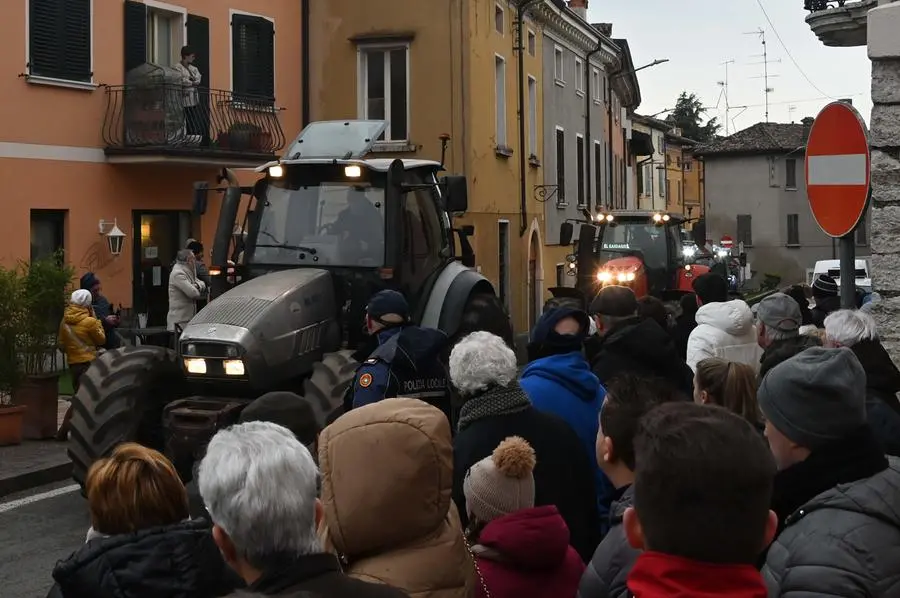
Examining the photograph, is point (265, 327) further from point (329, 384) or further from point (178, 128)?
point (178, 128)

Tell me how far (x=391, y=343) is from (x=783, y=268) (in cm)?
6231

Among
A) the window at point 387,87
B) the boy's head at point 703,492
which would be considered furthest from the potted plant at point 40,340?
the window at point 387,87

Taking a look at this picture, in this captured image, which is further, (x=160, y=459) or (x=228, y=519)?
(x=160, y=459)

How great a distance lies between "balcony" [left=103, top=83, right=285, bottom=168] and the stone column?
13.8 m

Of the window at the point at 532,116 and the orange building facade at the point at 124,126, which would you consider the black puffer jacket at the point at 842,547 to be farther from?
the window at the point at 532,116

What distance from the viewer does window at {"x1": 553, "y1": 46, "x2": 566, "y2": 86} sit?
32.4 metres

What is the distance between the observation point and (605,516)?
4809 mm

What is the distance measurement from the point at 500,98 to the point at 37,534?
Answer: 64.4 feet

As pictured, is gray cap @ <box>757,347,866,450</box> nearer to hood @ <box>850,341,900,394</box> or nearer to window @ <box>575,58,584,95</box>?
hood @ <box>850,341,900,394</box>

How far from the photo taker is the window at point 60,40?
55.8 feet

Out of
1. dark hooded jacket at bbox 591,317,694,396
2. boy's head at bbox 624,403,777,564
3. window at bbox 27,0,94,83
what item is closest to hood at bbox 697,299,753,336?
dark hooded jacket at bbox 591,317,694,396

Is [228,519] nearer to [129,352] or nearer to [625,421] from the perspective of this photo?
[625,421]

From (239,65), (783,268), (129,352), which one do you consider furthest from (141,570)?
(783,268)

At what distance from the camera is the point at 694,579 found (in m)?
2.32
